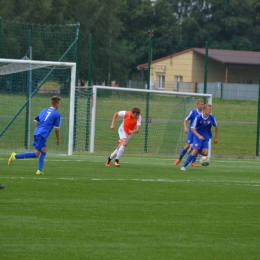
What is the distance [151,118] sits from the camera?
81.0 ft

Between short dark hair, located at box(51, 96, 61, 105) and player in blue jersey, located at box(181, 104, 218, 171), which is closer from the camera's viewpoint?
short dark hair, located at box(51, 96, 61, 105)

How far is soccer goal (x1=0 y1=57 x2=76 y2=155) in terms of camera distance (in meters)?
22.4

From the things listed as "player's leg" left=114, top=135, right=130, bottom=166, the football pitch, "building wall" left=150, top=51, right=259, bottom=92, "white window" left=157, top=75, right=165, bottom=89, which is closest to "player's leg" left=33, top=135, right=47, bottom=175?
the football pitch

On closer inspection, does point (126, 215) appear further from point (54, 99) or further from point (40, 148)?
point (54, 99)

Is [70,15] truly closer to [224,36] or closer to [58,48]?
[58,48]

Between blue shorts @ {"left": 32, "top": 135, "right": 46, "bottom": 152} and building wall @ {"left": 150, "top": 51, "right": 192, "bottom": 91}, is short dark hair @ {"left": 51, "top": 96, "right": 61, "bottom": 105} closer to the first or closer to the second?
blue shorts @ {"left": 32, "top": 135, "right": 46, "bottom": 152}

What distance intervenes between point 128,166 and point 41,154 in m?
3.67

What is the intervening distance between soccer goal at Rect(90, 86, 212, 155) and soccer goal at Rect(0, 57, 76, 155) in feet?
5.12

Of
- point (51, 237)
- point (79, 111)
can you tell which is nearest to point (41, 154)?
point (51, 237)

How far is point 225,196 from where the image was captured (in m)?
12.1

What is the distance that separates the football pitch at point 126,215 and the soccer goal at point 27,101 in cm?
668

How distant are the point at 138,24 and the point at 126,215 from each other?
2508 inches

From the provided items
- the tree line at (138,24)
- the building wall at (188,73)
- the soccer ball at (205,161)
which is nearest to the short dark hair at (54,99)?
the soccer ball at (205,161)

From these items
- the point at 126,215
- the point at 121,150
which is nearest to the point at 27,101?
the point at 121,150
